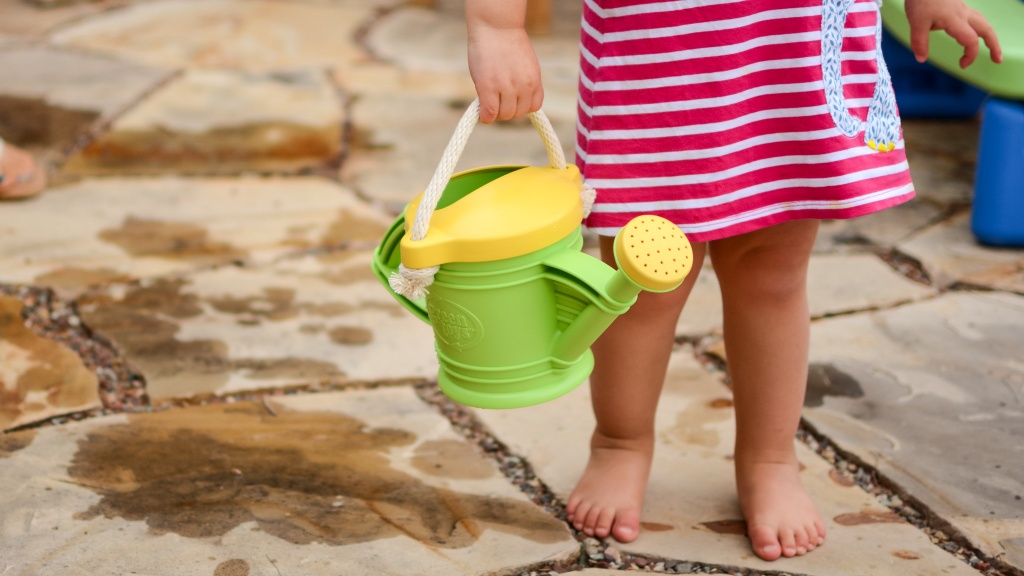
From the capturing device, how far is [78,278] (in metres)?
1.93

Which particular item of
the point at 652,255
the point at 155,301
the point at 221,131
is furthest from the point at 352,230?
the point at 652,255

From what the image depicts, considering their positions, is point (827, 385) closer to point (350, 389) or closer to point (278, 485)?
point (350, 389)

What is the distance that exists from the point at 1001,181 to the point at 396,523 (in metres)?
1.47

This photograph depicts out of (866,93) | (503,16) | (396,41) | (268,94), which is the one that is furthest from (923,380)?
(396,41)

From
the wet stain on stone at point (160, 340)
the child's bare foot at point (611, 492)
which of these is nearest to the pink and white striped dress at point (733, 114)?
the child's bare foot at point (611, 492)

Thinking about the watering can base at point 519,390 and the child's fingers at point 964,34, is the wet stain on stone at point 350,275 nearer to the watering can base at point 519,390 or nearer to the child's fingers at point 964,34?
the watering can base at point 519,390

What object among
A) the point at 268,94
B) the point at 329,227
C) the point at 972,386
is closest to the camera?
the point at 972,386

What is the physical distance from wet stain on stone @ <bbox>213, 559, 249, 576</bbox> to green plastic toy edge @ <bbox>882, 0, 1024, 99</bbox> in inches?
58.4

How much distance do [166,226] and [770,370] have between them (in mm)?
1405

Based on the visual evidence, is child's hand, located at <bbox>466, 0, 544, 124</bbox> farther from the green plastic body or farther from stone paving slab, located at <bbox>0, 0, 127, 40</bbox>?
stone paving slab, located at <bbox>0, 0, 127, 40</bbox>

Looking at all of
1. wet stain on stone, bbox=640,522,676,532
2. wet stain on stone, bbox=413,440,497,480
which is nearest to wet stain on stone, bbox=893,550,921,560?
wet stain on stone, bbox=640,522,676,532

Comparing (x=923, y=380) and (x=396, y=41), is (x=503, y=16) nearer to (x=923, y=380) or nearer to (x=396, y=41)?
(x=923, y=380)

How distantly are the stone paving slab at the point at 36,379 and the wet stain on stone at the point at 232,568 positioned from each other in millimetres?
468

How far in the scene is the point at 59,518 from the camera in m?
1.22
